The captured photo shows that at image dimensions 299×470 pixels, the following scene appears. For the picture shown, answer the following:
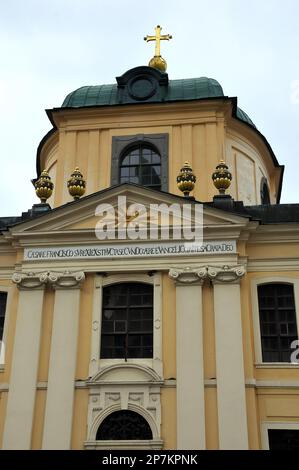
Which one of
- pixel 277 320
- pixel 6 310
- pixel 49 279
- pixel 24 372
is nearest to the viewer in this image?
pixel 24 372

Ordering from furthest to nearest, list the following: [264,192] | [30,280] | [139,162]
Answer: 1. [264,192]
2. [139,162]
3. [30,280]

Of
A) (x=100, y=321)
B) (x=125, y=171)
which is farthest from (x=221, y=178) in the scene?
(x=100, y=321)

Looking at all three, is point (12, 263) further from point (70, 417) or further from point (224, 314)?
point (224, 314)

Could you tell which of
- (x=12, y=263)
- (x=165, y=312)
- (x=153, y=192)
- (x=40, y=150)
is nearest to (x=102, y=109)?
(x=40, y=150)

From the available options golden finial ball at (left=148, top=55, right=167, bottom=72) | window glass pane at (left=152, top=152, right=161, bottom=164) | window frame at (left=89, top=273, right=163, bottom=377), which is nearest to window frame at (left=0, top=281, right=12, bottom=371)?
window frame at (left=89, top=273, right=163, bottom=377)

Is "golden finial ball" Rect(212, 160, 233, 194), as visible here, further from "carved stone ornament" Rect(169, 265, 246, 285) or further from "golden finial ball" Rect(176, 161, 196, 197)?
"carved stone ornament" Rect(169, 265, 246, 285)

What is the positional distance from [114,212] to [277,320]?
17.7 feet

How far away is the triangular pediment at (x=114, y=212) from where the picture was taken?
17.8 m

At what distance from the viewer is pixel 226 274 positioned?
1700cm

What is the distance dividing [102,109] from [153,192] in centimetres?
495

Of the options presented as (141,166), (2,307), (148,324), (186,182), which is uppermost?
(141,166)

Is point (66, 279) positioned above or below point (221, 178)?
below

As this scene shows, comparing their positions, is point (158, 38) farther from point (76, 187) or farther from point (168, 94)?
point (76, 187)

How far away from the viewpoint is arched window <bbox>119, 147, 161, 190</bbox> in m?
20.6
